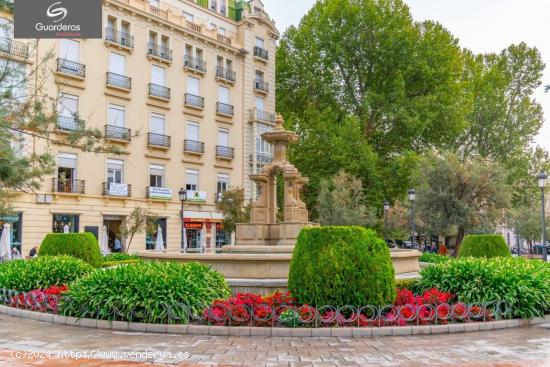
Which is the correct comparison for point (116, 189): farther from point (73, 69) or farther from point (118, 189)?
point (73, 69)

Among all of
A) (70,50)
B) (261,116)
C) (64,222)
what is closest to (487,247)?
(64,222)

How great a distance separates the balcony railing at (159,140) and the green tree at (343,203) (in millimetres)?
10533

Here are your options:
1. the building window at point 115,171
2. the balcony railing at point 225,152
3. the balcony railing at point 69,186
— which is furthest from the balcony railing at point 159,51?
the balcony railing at point 69,186

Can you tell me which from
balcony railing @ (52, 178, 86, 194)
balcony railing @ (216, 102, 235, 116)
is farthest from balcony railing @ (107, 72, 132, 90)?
balcony railing @ (216, 102, 235, 116)

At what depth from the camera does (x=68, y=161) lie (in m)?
30.6

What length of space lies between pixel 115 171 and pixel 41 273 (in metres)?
21.6

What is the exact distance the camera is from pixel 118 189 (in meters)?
32.3

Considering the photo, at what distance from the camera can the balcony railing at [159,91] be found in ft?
115

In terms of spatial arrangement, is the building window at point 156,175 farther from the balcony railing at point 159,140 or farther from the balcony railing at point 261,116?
the balcony railing at point 261,116

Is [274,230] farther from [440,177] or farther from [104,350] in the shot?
[440,177]

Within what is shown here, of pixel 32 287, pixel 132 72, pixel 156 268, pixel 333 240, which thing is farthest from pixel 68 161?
pixel 333 240

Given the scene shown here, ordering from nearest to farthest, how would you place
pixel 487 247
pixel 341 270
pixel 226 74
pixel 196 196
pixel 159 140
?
pixel 341 270 < pixel 487 247 < pixel 159 140 < pixel 196 196 < pixel 226 74

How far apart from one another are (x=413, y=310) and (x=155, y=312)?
4.33 meters

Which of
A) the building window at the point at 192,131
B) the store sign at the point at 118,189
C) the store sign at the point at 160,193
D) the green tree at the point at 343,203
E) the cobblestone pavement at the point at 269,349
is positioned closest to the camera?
the cobblestone pavement at the point at 269,349
